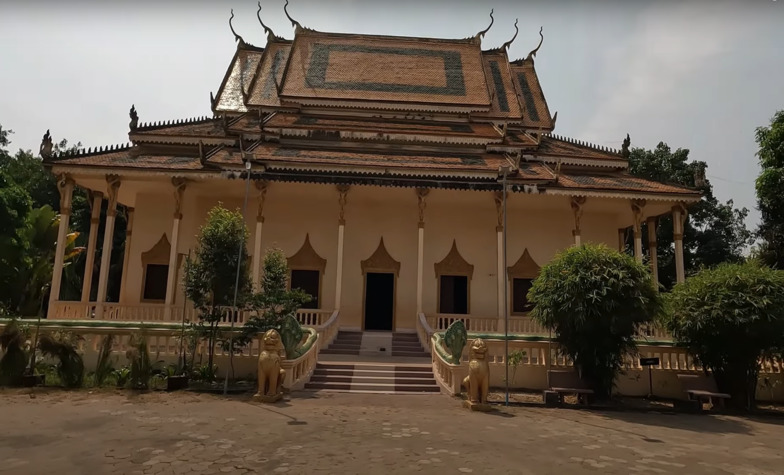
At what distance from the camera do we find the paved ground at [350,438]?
16.2 feet

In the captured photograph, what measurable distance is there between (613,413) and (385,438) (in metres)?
4.59

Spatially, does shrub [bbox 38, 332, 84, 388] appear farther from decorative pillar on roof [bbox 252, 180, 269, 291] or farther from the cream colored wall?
the cream colored wall

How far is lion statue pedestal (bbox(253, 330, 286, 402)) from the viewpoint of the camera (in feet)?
27.4

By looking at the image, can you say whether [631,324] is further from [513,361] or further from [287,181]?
[287,181]

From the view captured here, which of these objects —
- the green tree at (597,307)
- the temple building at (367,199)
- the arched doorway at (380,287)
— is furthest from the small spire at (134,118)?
the green tree at (597,307)

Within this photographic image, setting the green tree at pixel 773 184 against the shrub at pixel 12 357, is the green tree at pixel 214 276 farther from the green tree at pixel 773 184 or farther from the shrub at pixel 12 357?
the green tree at pixel 773 184

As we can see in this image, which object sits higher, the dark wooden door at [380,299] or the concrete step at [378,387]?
the dark wooden door at [380,299]

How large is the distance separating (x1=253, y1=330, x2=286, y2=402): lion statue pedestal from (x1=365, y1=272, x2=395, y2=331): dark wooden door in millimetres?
8166

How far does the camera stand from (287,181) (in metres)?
14.9

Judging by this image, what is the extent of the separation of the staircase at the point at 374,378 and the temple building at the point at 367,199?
11.9ft

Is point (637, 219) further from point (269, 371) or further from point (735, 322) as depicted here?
point (269, 371)

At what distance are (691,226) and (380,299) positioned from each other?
60.0ft

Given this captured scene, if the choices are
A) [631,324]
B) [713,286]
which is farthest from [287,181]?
[713,286]

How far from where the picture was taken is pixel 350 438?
5980 mm
